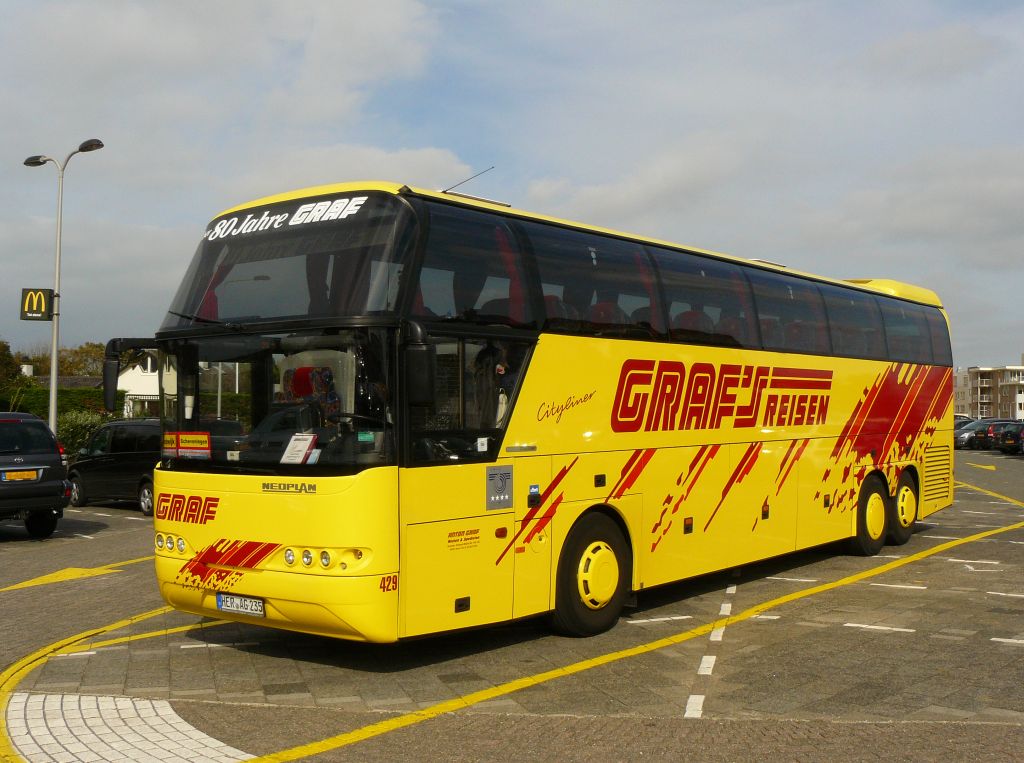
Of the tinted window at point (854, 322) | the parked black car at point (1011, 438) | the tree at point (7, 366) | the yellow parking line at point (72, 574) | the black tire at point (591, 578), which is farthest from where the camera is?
the tree at point (7, 366)

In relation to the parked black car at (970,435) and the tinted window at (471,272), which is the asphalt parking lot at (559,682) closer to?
the tinted window at (471,272)

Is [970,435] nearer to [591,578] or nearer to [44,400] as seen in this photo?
[44,400]

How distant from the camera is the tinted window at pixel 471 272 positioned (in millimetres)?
8155

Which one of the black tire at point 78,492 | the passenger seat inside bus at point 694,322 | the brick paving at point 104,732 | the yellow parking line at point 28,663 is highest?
the passenger seat inside bus at point 694,322

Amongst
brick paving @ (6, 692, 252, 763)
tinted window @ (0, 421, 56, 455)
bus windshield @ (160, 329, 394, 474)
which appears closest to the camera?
brick paving @ (6, 692, 252, 763)

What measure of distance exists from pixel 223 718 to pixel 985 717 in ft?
15.7

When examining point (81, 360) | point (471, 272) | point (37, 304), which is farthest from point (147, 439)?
point (81, 360)

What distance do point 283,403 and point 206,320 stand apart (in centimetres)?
117

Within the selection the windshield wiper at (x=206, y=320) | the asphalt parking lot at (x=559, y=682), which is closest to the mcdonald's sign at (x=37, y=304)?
the asphalt parking lot at (x=559, y=682)

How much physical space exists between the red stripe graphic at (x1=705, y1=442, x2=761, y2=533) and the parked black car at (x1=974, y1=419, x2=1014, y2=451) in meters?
47.0

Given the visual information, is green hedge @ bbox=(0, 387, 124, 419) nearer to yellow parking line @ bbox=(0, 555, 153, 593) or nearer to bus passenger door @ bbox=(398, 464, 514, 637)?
yellow parking line @ bbox=(0, 555, 153, 593)

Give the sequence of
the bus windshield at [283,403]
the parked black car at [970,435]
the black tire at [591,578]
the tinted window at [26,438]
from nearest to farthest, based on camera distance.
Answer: the bus windshield at [283,403], the black tire at [591,578], the tinted window at [26,438], the parked black car at [970,435]

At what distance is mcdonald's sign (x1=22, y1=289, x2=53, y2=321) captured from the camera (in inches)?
1113

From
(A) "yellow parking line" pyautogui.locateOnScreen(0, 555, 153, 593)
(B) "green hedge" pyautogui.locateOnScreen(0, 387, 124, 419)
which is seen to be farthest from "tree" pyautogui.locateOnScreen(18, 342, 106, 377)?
(A) "yellow parking line" pyautogui.locateOnScreen(0, 555, 153, 593)
